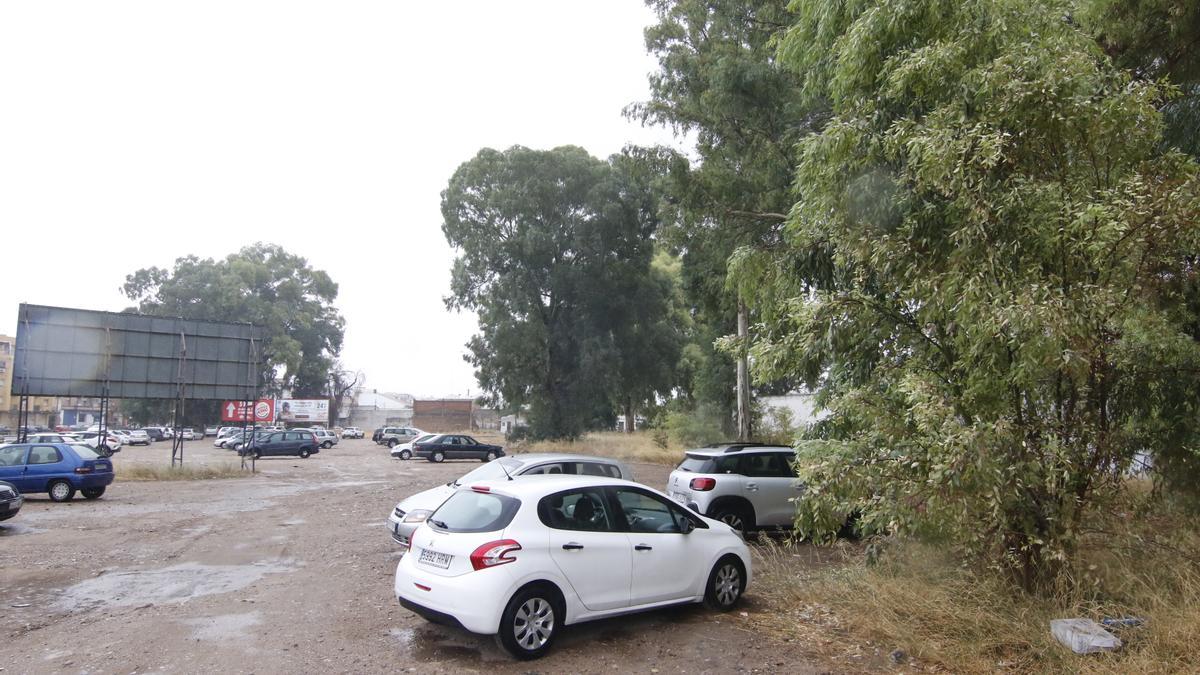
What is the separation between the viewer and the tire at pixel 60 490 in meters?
18.1

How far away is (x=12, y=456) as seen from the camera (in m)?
18.0

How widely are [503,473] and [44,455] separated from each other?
13.8 metres

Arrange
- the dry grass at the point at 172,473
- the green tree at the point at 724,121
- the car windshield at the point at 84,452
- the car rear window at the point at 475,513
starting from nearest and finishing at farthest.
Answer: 1. the car rear window at the point at 475,513
2. the green tree at the point at 724,121
3. the car windshield at the point at 84,452
4. the dry grass at the point at 172,473

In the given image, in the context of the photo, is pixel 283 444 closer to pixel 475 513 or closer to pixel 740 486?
pixel 740 486

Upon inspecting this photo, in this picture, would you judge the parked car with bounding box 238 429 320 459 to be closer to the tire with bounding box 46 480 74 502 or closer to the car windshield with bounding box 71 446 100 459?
the car windshield with bounding box 71 446 100 459

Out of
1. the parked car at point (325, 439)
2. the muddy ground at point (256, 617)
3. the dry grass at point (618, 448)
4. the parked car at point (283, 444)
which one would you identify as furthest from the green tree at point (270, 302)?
the muddy ground at point (256, 617)

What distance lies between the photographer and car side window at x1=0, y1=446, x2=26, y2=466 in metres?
18.0

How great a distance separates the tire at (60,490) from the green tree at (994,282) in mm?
18314

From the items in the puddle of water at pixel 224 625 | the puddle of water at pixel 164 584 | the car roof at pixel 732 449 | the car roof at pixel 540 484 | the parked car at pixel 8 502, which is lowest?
the puddle of water at pixel 164 584

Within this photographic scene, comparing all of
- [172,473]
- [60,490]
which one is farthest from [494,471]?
[172,473]

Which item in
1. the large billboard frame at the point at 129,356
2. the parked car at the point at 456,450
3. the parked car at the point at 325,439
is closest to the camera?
the large billboard frame at the point at 129,356

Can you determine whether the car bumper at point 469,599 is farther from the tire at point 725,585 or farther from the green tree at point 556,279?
the green tree at point 556,279

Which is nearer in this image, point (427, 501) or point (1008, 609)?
point (1008, 609)

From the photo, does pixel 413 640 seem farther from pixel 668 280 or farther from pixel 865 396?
pixel 668 280
